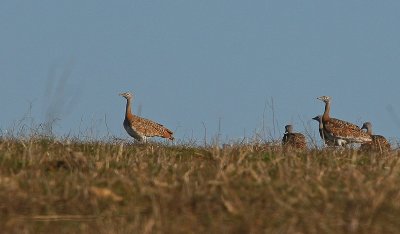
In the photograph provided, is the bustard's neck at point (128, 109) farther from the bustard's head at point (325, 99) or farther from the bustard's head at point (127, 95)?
the bustard's head at point (325, 99)

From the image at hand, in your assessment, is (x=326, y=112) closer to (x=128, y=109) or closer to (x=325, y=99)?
(x=325, y=99)

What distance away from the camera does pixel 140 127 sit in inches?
1102

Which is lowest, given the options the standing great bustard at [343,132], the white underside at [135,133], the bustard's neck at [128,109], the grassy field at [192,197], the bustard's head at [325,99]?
the grassy field at [192,197]

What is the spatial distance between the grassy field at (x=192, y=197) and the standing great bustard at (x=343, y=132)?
51.0 feet

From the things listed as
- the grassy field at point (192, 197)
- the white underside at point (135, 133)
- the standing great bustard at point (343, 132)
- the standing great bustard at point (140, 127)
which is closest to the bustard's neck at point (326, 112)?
the standing great bustard at point (343, 132)

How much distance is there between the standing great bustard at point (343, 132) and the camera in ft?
78.6

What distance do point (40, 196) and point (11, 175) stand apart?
0.94 m

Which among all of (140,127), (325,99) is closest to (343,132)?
(325,99)

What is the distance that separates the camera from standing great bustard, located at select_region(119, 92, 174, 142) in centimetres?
2789

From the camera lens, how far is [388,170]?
8492 mm

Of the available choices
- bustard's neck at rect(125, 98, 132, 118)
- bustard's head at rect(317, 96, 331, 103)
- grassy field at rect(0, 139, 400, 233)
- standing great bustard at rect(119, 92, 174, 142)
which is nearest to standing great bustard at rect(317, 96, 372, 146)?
bustard's head at rect(317, 96, 331, 103)

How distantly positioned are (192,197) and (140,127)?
21477mm

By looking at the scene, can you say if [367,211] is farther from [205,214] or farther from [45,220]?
[45,220]

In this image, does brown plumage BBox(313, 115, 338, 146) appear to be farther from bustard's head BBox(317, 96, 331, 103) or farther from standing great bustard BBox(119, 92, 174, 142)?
standing great bustard BBox(119, 92, 174, 142)
